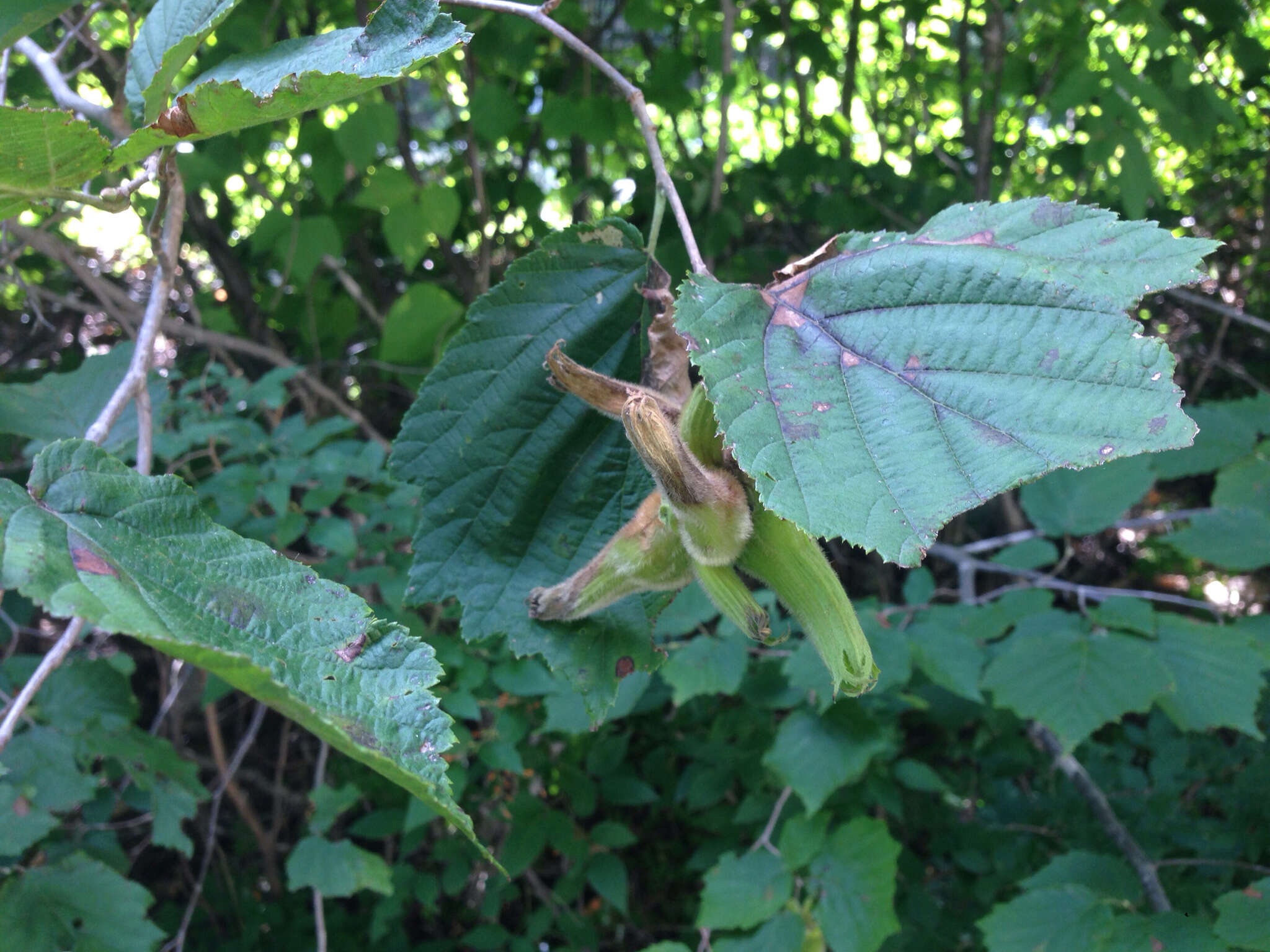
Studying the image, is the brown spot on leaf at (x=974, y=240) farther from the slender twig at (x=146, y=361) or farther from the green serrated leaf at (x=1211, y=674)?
the green serrated leaf at (x=1211, y=674)

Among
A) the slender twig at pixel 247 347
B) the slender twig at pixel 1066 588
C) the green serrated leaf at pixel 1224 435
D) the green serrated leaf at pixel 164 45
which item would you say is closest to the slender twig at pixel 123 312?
the slender twig at pixel 247 347

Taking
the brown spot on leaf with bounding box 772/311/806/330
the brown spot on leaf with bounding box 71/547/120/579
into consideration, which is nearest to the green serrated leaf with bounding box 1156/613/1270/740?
the brown spot on leaf with bounding box 772/311/806/330

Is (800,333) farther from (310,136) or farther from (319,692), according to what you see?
(310,136)

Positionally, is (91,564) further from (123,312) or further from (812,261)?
(123,312)

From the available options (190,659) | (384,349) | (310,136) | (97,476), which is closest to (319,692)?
(190,659)

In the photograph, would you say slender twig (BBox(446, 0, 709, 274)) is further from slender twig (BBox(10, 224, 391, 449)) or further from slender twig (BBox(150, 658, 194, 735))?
slender twig (BBox(150, 658, 194, 735))

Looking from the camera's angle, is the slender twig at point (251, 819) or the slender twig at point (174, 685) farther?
the slender twig at point (251, 819)
